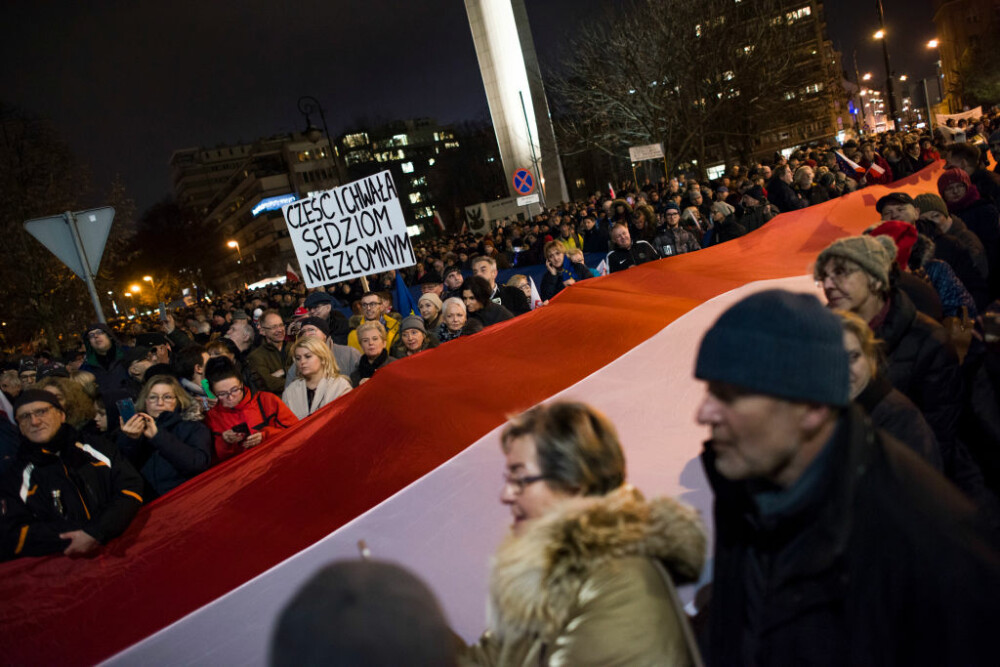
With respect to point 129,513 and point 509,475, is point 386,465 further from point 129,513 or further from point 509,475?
point 509,475

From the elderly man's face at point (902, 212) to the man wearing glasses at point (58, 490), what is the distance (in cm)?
594

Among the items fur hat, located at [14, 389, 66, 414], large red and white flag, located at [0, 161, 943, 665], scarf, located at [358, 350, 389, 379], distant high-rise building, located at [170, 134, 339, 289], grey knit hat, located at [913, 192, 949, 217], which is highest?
distant high-rise building, located at [170, 134, 339, 289]

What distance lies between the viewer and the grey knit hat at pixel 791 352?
140cm

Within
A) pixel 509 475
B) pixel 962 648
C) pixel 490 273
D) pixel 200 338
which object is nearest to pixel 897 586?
pixel 962 648

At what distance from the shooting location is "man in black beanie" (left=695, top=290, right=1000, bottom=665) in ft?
4.02

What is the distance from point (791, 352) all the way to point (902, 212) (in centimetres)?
480

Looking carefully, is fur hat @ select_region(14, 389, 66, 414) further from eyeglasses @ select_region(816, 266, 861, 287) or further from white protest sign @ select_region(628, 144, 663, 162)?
white protest sign @ select_region(628, 144, 663, 162)

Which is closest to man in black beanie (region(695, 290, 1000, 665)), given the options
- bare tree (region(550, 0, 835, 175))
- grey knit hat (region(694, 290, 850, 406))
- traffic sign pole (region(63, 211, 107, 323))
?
Answer: grey knit hat (region(694, 290, 850, 406))

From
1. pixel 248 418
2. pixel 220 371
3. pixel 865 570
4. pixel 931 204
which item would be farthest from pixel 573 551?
pixel 931 204

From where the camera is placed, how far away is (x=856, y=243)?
2.99 meters

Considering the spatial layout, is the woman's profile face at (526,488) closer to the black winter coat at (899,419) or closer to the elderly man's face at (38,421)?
the black winter coat at (899,419)

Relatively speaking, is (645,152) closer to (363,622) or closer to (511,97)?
(363,622)

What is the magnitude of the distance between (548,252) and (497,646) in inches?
284

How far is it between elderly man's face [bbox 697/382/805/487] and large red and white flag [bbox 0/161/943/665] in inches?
56.0
